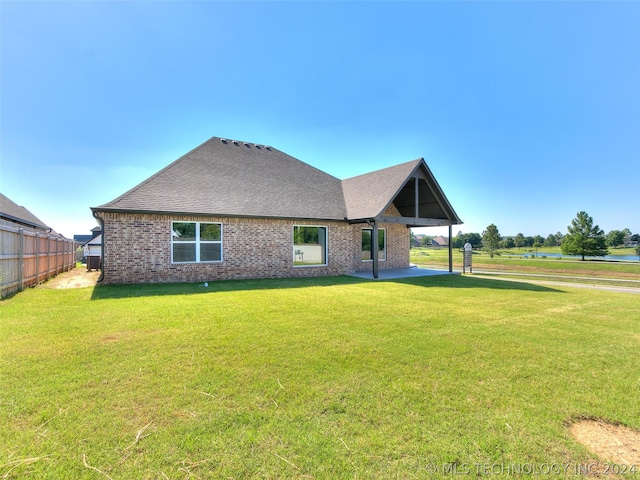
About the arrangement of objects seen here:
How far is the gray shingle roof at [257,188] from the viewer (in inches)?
468

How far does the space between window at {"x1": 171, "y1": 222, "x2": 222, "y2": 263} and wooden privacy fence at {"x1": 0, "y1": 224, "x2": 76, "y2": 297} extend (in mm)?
4441

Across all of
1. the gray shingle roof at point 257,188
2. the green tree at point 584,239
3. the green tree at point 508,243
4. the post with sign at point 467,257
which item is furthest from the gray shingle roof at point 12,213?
the green tree at point 508,243

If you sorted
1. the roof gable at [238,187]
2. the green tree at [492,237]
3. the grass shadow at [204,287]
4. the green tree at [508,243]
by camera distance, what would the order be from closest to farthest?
the grass shadow at [204,287], the roof gable at [238,187], the green tree at [492,237], the green tree at [508,243]

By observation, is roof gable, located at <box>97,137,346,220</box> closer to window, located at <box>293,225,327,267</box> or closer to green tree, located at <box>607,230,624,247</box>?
window, located at <box>293,225,327,267</box>

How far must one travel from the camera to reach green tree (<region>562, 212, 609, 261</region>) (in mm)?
41312

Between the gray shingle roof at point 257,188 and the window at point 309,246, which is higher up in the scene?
the gray shingle roof at point 257,188

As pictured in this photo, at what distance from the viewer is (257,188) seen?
1457 centimetres

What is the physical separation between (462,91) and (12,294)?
68.7 ft

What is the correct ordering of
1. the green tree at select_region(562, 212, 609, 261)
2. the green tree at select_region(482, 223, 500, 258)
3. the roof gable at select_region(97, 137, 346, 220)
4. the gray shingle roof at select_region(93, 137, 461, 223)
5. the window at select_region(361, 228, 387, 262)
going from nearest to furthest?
the roof gable at select_region(97, 137, 346, 220) → the gray shingle roof at select_region(93, 137, 461, 223) → the window at select_region(361, 228, 387, 262) → the green tree at select_region(562, 212, 609, 261) → the green tree at select_region(482, 223, 500, 258)

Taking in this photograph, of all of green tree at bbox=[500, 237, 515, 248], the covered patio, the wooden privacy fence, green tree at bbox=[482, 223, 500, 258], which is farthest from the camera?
green tree at bbox=[500, 237, 515, 248]

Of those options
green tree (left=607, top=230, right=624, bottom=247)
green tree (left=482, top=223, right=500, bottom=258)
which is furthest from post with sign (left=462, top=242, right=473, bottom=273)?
green tree (left=607, top=230, right=624, bottom=247)

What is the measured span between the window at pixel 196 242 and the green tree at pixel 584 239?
168ft

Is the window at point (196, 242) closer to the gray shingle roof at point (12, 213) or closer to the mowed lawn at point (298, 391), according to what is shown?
the mowed lawn at point (298, 391)

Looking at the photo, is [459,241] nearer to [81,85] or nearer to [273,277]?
[273,277]
